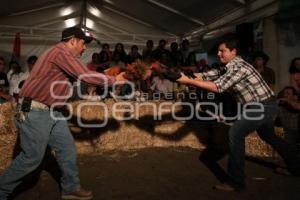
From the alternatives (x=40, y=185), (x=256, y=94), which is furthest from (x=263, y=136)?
(x=40, y=185)

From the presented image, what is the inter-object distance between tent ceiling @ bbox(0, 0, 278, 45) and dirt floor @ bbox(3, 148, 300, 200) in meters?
5.82

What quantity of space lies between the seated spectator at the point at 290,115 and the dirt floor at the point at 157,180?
0.92 m

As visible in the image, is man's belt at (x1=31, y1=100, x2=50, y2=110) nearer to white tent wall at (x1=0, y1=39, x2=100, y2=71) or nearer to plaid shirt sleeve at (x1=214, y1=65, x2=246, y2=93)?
plaid shirt sleeve at (x1=214, y1=65, x2=246, y2=93)

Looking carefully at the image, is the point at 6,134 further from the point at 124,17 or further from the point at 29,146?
the point at 124,17

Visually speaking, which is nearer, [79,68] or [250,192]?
[79,68]

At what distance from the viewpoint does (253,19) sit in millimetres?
10516

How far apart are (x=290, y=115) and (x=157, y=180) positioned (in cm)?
312

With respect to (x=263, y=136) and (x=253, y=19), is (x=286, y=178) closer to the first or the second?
(x=263, y=136)

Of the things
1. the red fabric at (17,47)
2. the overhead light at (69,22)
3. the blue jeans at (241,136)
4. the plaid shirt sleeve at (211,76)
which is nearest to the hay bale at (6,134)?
the plaid shirt sleeve at (211,76)

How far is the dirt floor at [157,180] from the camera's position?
17.3 ft

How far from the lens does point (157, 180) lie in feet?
19.6

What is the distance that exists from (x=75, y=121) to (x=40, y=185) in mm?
2308

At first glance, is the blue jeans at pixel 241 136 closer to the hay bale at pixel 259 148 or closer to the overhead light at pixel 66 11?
the hay bale at pixel 259 148

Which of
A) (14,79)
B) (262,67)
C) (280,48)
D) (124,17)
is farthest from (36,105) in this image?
(124,17)
